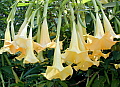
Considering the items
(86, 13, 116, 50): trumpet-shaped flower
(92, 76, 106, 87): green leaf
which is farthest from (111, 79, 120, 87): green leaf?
(86, 13, 116, 50): trumpet-shaped flower

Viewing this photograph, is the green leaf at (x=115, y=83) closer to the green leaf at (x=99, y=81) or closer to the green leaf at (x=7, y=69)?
the green leaf at (x=99, y=81)

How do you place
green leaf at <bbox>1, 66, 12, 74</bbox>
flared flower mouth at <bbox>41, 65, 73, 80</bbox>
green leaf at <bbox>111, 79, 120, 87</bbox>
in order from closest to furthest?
flared flower mouth at <bbox>41, 65, 73, 80</bbox>
green leaf at <bbox>111, 79, 120, 87</bbox>
green leaf at <bbox>1, 66, 12, 74</bbox>

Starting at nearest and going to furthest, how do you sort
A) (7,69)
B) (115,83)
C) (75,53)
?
1. (75,53)
2. (115,83)
3. (7,69)

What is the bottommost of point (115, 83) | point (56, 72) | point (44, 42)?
point (115, 83)

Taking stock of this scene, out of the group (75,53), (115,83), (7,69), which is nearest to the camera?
(75,53)

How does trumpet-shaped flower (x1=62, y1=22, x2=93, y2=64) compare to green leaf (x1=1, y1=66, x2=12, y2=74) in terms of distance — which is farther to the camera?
green leaf (x1=1, y1=66, x2=12, y2=74)

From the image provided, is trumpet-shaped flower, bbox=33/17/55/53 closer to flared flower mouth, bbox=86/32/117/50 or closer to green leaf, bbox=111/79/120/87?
flared flower mouth, bbox=86/32/117/50

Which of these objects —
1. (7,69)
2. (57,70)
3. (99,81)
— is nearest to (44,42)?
(57,70)

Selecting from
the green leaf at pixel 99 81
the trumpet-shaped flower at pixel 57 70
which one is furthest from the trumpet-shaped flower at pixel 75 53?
the green leaf at pixel 99 81

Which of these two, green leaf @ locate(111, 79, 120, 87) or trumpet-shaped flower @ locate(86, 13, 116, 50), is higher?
trumpet-shaped flower @ locate(86, 13, 116, 50)

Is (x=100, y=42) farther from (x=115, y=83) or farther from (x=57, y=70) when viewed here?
Result: (x=115, y=83)

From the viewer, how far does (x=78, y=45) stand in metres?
0.93

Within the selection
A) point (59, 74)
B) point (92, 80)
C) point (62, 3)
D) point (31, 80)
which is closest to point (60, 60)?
point (59, 74)

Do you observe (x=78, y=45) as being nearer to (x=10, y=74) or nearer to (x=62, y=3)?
(x=62, y=3)
